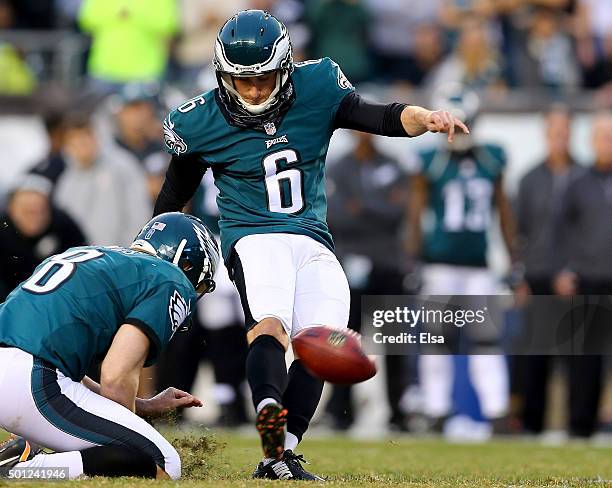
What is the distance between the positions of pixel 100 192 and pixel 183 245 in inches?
234

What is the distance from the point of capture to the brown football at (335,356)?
17.9 ft

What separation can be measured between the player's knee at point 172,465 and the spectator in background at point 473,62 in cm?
737

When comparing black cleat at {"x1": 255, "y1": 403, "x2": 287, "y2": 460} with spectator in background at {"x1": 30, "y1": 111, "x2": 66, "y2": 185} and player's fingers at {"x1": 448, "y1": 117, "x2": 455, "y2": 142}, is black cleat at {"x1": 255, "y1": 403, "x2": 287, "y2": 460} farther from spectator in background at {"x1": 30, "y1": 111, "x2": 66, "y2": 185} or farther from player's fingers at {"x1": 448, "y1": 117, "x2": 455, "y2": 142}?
spectator in background at {"x1": 30, "y1": 111, "x2": 66, "y2": 185}

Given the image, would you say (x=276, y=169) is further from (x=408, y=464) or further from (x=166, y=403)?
(x=408, y=464)

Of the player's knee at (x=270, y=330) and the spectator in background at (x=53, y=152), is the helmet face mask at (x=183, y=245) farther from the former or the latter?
the spectator in background at (x=53, y=152)

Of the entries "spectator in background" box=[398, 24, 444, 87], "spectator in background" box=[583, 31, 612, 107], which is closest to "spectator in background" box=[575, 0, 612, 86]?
"spectator in background" box=[583, 31, 612, 107]

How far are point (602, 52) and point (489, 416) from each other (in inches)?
176

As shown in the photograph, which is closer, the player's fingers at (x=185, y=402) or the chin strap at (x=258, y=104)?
the player's fingers at (x=185, y=402)

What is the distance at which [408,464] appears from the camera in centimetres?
745

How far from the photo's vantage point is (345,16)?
42.5 feet

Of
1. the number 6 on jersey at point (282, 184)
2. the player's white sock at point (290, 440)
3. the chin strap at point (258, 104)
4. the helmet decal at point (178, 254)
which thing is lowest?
the player's white sock at point (290, 440)

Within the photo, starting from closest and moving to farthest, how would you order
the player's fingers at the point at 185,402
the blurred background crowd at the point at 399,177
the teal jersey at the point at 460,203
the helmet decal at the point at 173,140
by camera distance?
the player's fingers at the point at 185,402 < the helmet decal at the point at 173,140 < the blurred background crowd at the point at 399,177 < the teal jersey at the point at 460,203

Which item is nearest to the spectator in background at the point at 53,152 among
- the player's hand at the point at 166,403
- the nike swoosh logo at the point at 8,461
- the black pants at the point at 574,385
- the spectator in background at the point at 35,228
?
the spectator in background at the point at 35,228

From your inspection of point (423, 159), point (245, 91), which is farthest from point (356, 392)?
point (245, 91)
